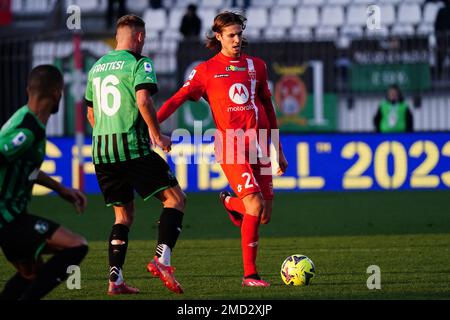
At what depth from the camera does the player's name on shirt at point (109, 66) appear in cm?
785

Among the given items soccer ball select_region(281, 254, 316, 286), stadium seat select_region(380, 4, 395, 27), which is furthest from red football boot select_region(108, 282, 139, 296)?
stadium seat select_region(380, 4, 395, 27)

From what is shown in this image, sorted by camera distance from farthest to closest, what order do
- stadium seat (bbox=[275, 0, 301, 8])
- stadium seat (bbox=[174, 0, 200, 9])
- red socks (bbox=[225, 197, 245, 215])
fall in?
stadium seat (bbox=[174, 0, 200, 9]), stadium seat (bbox=[275, 0, 301, 8]), red socks (bbox=[225, 197, 245, 215])

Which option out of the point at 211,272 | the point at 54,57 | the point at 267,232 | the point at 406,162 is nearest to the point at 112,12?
the point at 54,57

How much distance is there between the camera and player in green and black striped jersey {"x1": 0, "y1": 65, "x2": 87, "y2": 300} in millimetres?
6234

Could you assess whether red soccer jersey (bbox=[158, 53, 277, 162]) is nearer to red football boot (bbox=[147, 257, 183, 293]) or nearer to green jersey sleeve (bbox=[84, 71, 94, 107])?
green jersey sleeve (bbox=[84, 71, 94, 107])

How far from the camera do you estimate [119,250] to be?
791cm

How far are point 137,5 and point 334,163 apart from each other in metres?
8.79

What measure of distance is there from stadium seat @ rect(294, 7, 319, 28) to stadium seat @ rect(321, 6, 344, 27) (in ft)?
0.51

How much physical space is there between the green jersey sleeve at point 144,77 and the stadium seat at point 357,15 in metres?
15.7

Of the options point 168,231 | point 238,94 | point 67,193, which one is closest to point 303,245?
point 238,94

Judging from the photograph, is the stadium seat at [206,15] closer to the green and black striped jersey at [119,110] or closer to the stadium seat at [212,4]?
the stadium seat at [212,4]

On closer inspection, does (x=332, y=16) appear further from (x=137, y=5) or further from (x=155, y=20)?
(x=137, y=5)

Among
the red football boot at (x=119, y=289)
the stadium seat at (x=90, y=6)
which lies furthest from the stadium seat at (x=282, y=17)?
the red football boot at (x=119, y=289)
